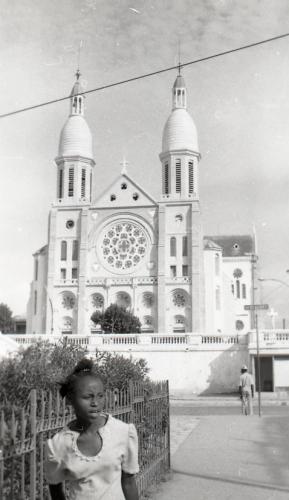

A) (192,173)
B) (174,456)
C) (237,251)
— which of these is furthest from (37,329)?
(174,456)

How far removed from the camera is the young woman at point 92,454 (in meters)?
3.21

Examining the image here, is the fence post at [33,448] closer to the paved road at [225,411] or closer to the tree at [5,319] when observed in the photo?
the paved road at [225,411]

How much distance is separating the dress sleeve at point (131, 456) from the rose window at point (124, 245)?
55618 mm

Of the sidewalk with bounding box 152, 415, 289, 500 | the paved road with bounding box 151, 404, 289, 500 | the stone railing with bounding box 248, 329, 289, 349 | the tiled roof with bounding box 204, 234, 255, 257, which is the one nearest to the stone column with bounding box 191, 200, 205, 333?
the stone railing with bounding box 248, 329, 289, 349

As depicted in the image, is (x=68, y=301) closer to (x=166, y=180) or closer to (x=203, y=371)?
(x=166, y=180)

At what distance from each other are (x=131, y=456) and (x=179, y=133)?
2380 inches

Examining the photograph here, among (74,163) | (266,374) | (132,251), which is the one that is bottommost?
(266,374)

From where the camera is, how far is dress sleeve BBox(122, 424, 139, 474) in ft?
10.8

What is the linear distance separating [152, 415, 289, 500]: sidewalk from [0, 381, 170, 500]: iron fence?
0.43m

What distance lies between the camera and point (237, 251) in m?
84.2

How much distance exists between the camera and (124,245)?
197 ft

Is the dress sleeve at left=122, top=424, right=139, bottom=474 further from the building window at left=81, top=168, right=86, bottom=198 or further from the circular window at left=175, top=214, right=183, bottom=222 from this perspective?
the building window at left=81, top=168, right=86, bottom=198

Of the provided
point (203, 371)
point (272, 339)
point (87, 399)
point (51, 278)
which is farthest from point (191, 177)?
point (87, 399)

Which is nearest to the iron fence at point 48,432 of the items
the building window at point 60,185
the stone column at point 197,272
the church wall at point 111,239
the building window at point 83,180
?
the stone column at point 197,272
